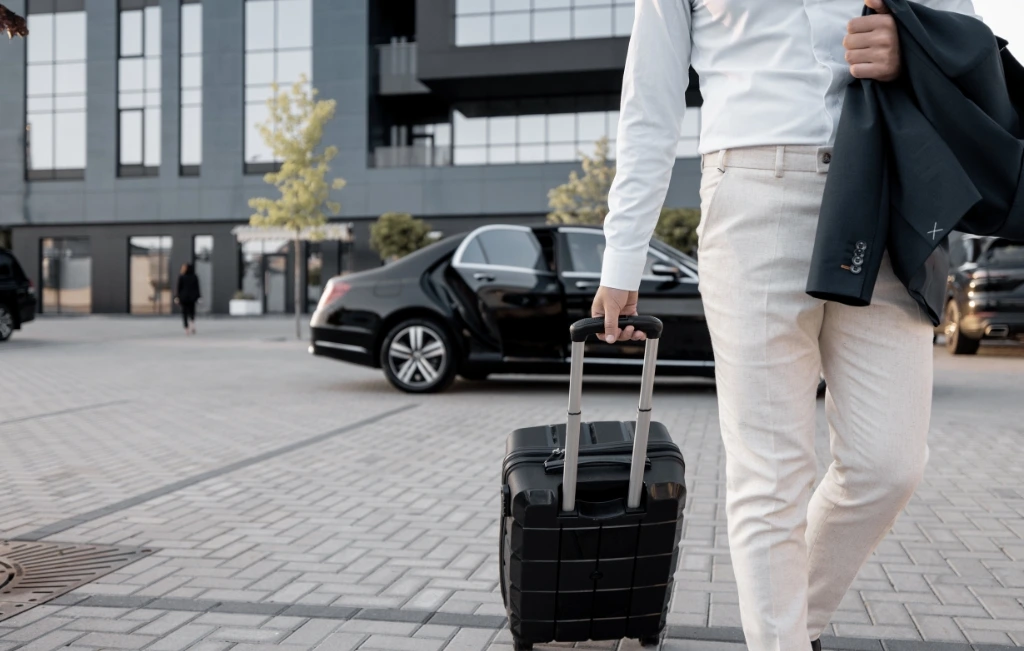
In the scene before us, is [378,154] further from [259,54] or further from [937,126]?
[937,126]

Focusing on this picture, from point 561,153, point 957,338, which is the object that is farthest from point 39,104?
point 957,338

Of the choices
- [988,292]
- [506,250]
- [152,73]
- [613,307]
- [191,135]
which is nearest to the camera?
[613,307]

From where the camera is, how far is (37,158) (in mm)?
40250

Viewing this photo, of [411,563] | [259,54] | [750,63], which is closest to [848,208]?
[750,63]

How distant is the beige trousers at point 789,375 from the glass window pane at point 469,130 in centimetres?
3492

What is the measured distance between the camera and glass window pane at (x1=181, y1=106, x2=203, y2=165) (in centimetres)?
3834

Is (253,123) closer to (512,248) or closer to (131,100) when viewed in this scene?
(131,100)

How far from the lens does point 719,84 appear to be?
2318 mm

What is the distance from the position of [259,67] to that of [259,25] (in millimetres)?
1538

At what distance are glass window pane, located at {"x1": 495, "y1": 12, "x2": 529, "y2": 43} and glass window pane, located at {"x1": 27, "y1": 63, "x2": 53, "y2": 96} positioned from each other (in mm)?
18495

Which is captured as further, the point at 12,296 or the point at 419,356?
the point at 12,296

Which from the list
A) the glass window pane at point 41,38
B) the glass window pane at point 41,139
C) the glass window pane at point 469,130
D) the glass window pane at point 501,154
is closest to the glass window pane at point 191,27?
the glass window pane at point 41,38

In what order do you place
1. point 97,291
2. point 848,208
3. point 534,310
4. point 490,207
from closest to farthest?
point 848,208
point 534,310
point 490,207
point 97,291

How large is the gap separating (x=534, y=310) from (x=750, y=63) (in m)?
7.03
